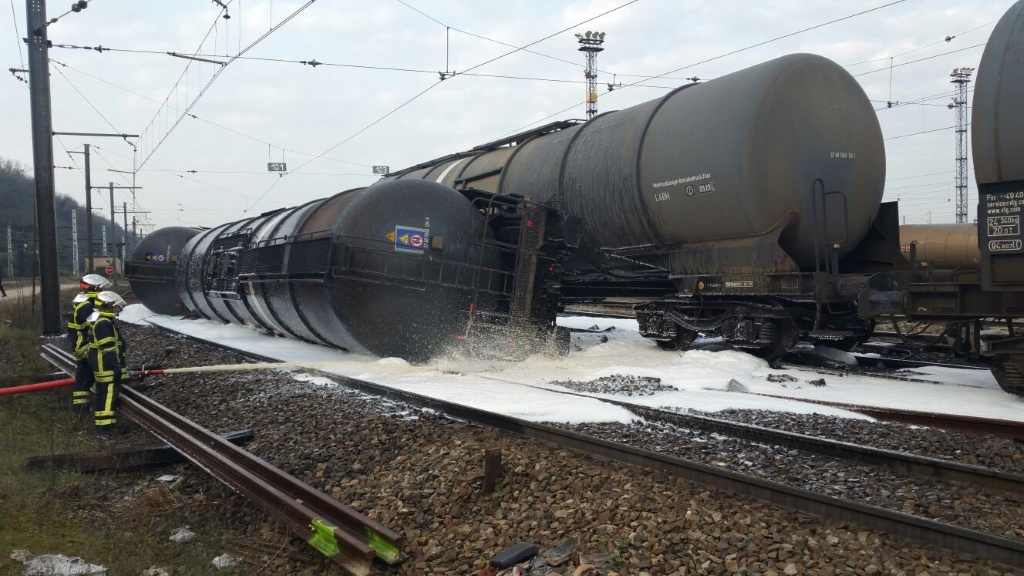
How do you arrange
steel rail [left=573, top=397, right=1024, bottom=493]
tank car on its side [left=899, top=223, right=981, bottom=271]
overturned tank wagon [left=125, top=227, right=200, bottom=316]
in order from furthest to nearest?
overturned tank wagon [left=125, top=227, right=200, bottom=316] < tank car on its side [left=899, top=223, right=981, bottom=271] < steel rail [left=573, top=397, right=1024, bottom=493]

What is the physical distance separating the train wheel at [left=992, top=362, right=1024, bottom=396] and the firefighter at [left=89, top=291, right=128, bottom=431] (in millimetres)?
9562

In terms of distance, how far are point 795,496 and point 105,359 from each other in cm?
726

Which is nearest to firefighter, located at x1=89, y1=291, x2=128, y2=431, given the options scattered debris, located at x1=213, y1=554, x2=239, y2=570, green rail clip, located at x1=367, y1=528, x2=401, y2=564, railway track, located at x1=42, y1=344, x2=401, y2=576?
railway track, located at x1=42, y1=344, x2=401, y2=576

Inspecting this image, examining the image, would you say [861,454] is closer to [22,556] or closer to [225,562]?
[225,562]

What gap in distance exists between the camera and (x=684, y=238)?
33.4ft

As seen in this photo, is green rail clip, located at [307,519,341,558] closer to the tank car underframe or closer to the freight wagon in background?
the freight wagon in background

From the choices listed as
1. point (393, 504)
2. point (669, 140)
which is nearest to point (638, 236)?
point (669, 140)

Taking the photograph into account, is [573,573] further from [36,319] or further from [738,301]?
[36,319]

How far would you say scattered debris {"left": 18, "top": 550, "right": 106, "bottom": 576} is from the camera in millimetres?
3844

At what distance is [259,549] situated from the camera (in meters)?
4.36

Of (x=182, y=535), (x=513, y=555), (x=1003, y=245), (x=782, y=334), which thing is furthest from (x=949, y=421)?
(x=182, y=535)

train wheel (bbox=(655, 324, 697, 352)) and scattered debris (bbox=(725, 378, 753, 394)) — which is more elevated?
train wheel (bbox=(655, 324, 697, 352))

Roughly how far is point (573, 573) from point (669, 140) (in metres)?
7.83

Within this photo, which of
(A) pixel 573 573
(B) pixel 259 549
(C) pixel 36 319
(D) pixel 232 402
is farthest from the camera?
(C) pixel 36 319
